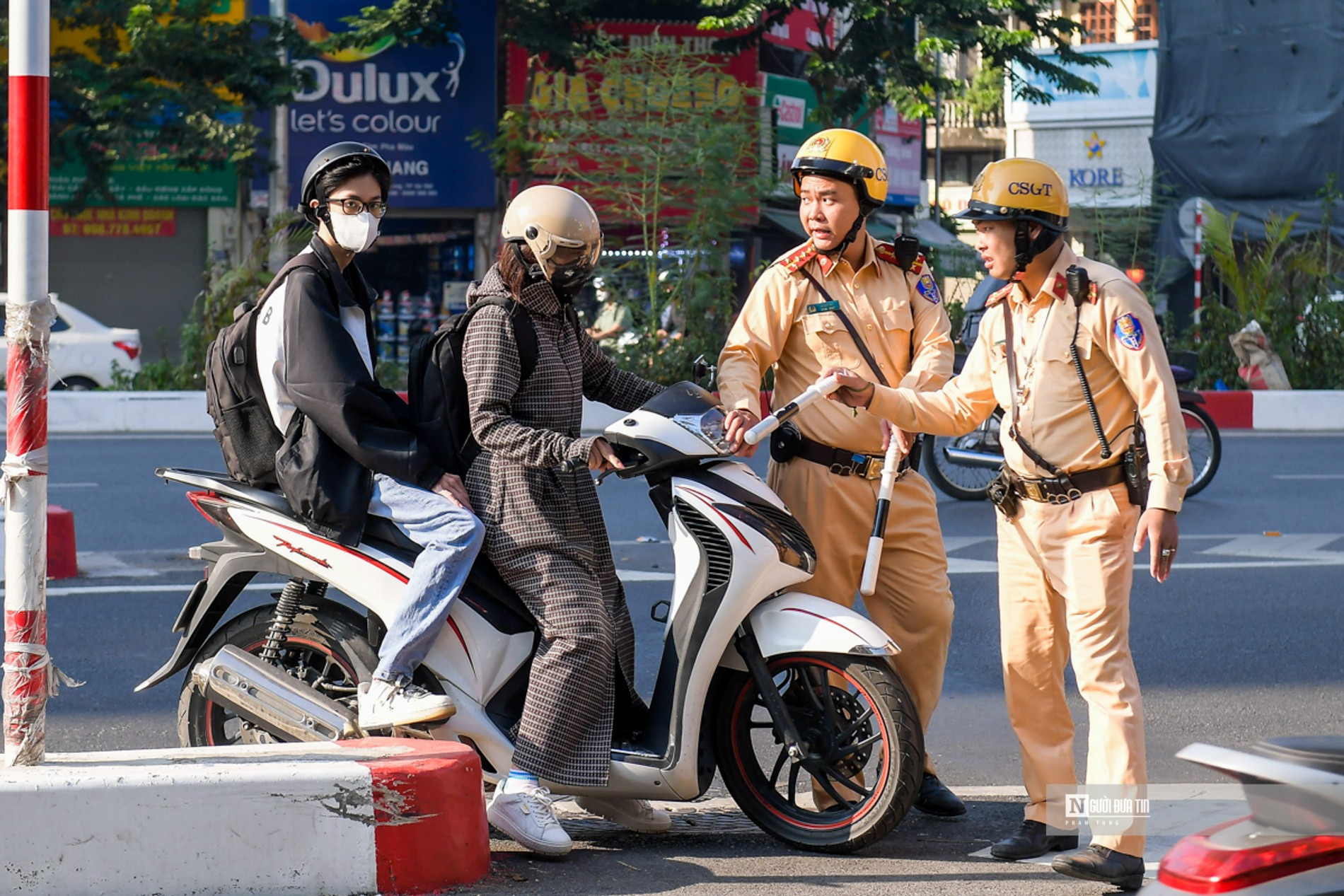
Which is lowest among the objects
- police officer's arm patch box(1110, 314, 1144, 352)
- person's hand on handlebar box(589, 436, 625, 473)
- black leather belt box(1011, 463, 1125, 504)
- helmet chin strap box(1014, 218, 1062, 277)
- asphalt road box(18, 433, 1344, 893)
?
asphalt road box(18, 433, 1344, 893)

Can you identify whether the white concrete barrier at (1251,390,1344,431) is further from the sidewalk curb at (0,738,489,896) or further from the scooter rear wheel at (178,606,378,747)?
the sidewalk curb at (0,738,489,896)

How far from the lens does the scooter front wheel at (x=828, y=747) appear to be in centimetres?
366

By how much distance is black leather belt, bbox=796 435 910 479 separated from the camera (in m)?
4.30

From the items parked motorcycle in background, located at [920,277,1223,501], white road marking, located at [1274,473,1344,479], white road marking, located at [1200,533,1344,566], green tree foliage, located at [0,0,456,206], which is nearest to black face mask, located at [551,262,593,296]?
white road marking, located at [1200,533,1344,566]

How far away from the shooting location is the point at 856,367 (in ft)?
14.2

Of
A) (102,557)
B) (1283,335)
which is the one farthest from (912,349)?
(1283,335)

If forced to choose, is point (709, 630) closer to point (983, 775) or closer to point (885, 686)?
point (885, 686)

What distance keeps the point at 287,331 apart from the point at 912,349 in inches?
68.0

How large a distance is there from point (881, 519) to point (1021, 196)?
36.1 inches

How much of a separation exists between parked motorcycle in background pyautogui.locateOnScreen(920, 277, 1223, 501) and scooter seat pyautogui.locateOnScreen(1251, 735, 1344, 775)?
24.6 feet

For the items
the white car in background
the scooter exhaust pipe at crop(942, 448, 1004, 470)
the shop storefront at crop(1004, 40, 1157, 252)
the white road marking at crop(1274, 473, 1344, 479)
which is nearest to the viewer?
the scooter exhaust pipe at crop(942, 448, 1004, 470)

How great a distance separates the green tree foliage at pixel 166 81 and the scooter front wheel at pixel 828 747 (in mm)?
16386

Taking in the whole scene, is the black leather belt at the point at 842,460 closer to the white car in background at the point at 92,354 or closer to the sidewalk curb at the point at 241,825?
the sidewalk curb at the point at 241,825

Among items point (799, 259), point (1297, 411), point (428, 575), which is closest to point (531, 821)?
point (428, 575)
